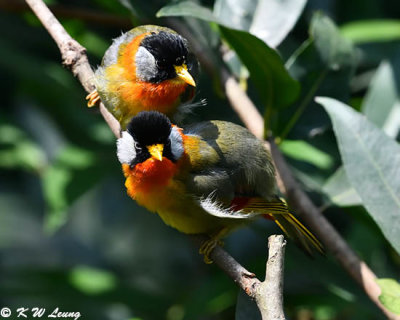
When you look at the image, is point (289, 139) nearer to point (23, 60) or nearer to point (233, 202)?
point (233, 202)

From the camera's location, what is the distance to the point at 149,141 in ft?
9.28

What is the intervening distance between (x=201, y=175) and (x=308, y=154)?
2.76ft

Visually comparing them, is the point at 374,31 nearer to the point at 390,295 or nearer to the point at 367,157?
the point at 367,157

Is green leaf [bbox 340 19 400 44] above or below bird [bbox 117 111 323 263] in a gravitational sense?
above

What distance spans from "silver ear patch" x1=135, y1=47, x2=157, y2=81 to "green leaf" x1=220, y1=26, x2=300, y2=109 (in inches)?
19.1

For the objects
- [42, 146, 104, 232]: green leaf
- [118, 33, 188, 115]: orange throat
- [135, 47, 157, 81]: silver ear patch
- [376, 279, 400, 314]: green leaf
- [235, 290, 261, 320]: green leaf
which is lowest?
[376, 279, 400, 314]: green leaf

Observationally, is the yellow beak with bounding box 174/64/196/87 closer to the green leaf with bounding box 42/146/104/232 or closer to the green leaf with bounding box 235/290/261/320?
the green leaf with bounding box 42/146/104/232

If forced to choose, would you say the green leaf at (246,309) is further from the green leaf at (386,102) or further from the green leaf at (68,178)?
the green leaf at (68,178)

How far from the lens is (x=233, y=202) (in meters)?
3.08

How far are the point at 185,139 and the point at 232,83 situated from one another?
445 millimetres

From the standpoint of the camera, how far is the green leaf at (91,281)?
388 cm

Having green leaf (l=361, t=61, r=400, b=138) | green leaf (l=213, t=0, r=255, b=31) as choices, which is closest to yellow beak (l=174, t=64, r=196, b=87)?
green leaf (l=213, t=0, r=255, b=31)

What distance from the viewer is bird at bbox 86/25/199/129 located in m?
3.21

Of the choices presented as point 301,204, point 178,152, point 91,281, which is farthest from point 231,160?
point 91,281
